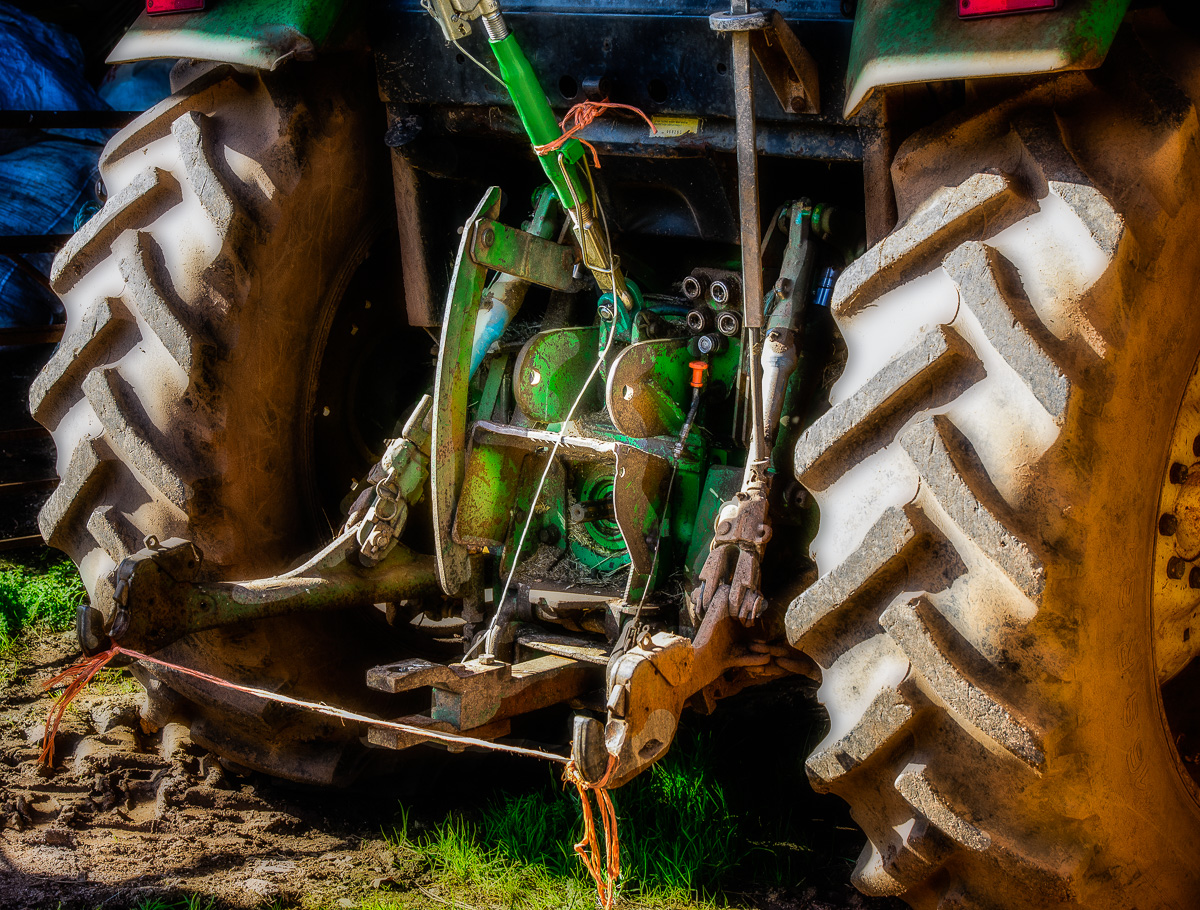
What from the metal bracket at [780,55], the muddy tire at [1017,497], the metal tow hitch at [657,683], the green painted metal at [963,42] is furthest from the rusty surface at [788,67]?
the metal tow hitch at [657,683]

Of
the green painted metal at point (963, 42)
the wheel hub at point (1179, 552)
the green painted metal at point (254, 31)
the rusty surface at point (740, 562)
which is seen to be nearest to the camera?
the green painted metal at point (963, 42)

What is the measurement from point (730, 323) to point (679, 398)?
0.63 ft

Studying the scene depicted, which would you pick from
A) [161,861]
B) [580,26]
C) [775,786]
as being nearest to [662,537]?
[775,786]

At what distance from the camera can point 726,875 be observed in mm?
2506

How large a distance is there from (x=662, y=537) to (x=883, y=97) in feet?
3.02

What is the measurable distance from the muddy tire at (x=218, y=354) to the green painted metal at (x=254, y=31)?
12 centimetres

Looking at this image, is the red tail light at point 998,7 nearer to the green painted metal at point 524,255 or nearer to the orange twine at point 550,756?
the green painted metal at point 524,255

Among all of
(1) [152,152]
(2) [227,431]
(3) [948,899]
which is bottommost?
(3) [948,899]

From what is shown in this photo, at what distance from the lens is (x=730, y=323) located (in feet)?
7.87

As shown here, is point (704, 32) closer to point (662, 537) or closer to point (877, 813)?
point (662, 537)

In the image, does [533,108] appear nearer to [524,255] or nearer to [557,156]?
[557,156]

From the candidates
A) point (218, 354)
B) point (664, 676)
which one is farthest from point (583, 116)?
point (664, 676)

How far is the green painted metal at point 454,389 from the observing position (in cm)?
232

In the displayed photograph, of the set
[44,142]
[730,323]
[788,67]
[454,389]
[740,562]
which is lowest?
[740,562]
